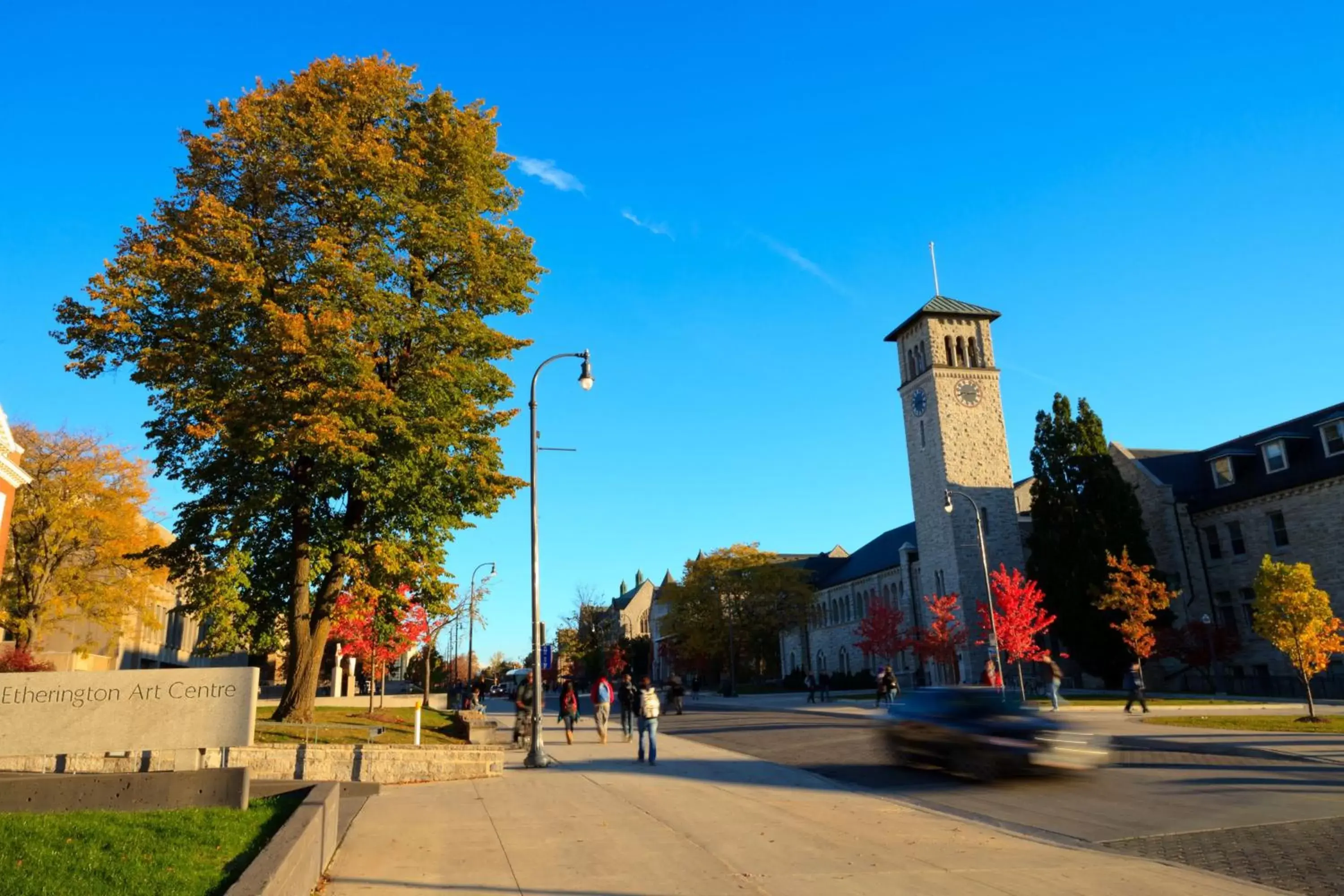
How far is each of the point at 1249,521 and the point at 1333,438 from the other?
616 cm

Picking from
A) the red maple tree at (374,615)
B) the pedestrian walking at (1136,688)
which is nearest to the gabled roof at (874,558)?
the pedestrian walking at (1136,688)

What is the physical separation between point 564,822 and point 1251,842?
7.77 metres

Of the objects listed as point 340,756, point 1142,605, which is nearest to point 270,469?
point 340,756

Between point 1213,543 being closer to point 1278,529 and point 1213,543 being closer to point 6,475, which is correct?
point 1278,529

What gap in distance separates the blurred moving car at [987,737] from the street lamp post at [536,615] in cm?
765

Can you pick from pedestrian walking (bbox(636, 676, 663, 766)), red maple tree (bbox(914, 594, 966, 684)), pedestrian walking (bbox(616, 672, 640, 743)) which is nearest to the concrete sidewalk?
pedestrian walking (bbox(636, 676, 663, 766))

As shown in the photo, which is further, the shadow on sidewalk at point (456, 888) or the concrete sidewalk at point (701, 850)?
the concrete sidewalk at point (701, 850)

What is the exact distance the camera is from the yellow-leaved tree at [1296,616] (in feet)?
90.0

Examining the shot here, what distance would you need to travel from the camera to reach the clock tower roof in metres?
63.4

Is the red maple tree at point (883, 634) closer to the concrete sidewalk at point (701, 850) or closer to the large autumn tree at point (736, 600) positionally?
the large autumn tree at point (736, 600)

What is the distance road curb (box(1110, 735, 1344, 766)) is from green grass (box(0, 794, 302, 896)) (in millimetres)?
17697

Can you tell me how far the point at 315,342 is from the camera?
738 inches

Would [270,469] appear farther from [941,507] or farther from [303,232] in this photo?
[941,507]

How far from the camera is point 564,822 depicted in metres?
10.6
